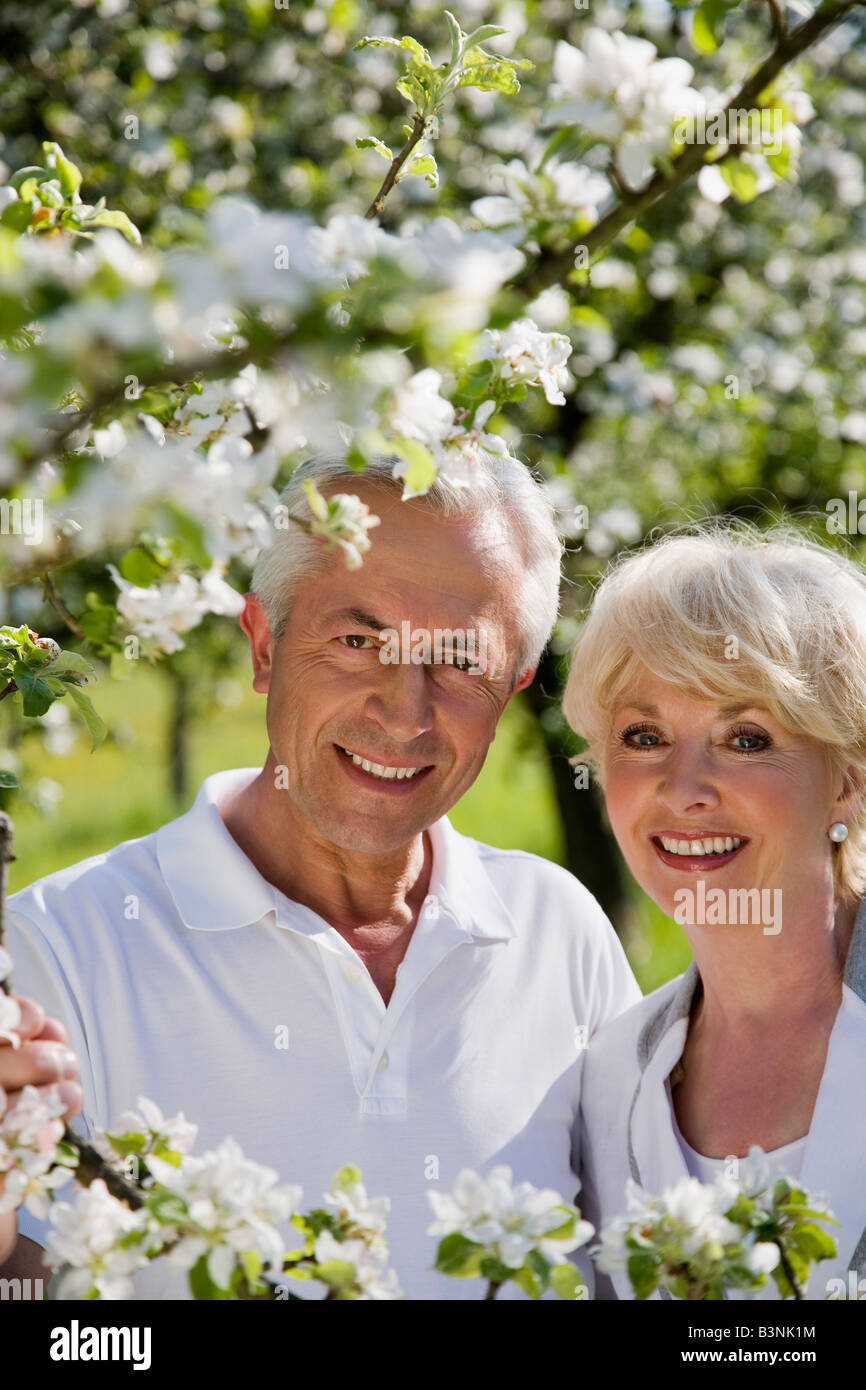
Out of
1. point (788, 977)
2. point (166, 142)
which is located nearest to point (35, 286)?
point (788, 977)

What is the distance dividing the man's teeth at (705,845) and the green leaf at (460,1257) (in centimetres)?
125

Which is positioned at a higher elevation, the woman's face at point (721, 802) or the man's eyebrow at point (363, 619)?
the man's eyebrow at point (363, 619)

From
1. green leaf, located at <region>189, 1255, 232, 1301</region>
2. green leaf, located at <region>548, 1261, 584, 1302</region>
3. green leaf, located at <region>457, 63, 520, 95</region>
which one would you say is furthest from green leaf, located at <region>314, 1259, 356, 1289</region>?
green leaf, located at <region>457, 63, 520, 95</region>

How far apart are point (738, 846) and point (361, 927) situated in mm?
759

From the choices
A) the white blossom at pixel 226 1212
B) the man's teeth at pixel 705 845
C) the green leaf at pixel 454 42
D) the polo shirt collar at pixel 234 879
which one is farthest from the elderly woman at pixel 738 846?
the white blossom at pixel 226 1212

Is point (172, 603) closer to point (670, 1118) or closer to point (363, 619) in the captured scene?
point (363, 619)

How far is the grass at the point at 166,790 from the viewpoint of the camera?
792 centimetres

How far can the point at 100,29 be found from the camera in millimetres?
5492

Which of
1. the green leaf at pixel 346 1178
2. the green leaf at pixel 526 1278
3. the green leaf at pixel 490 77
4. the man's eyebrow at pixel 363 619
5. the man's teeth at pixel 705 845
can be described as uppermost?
the green leaf at pixel 490 77

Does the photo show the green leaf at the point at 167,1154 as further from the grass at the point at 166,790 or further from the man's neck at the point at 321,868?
the grass at the point at 166,790

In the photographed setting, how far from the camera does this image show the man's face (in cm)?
267

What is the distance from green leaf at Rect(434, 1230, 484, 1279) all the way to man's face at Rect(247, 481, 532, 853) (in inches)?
50.7

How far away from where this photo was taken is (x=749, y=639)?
259 cm
